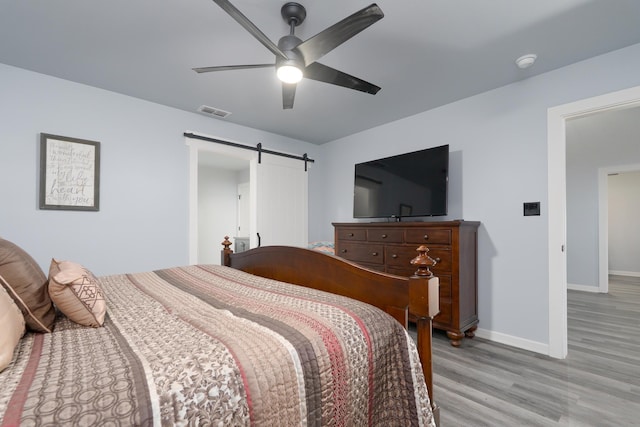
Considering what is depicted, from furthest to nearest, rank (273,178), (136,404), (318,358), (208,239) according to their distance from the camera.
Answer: (208,239)
(273,178)
(318,358)
(136,404)

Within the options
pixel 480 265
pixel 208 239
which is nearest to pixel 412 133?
pixel 480 265

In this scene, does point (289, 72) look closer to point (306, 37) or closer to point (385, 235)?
point (306, 37)

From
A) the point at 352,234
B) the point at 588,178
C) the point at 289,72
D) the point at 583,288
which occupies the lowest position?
the point at 583,288

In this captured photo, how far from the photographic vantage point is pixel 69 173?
2.63 meters

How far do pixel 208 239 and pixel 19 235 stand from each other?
3.66m

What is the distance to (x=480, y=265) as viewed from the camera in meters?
2.85

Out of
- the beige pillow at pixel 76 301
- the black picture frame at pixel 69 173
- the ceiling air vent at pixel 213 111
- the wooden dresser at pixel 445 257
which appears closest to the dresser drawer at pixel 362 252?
the wooden dresser at pixel 445 257

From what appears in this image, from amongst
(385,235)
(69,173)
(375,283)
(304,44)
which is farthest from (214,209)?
(375,283)

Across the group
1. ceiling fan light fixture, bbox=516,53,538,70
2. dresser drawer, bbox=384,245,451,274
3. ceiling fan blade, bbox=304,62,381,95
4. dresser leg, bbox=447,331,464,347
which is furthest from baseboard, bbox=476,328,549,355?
ceiling fan blade, bbox=304,62,381,95

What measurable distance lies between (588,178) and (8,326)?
22.4ft

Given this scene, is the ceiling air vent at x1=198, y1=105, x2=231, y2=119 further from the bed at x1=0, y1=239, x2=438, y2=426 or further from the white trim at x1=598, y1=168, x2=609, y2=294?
the white trim at x1=598, y1=168, x2=609, y2=294

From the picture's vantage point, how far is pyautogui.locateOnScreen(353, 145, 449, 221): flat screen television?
2.88 metres

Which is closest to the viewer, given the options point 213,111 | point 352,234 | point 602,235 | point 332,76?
point 332,76

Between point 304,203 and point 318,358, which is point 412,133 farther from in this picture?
point 318,358
